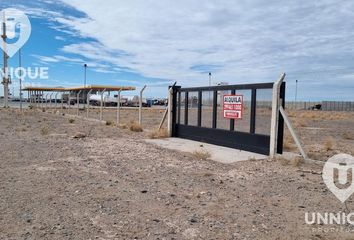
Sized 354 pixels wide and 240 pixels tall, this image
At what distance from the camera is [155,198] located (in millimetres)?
6492

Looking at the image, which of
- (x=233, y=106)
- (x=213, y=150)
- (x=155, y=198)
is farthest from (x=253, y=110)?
(x=155, y=198)

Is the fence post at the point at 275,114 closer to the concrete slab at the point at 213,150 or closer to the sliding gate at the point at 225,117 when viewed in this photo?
the sliding gate at the point at 225,117

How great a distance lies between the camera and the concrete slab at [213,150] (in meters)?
10.9

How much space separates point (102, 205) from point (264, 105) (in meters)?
6.95

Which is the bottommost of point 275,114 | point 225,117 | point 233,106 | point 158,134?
point 158,134

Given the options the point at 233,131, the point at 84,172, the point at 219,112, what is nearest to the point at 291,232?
the point at 84,172

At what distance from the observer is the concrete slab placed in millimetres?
10930

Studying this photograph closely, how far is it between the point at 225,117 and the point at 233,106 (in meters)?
0.68

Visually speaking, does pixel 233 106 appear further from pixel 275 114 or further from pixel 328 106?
pixel 328 106

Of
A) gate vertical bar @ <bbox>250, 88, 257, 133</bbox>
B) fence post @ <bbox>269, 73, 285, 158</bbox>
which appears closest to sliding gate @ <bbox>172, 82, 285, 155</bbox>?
gate vertical bar @ <bbox>250, 88, 257, 133</bbox>

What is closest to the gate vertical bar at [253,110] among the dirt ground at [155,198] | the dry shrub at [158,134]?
the dirt ground at [155,198]

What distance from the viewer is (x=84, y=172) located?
8.53 meters

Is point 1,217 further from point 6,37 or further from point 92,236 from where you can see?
point 6,37
